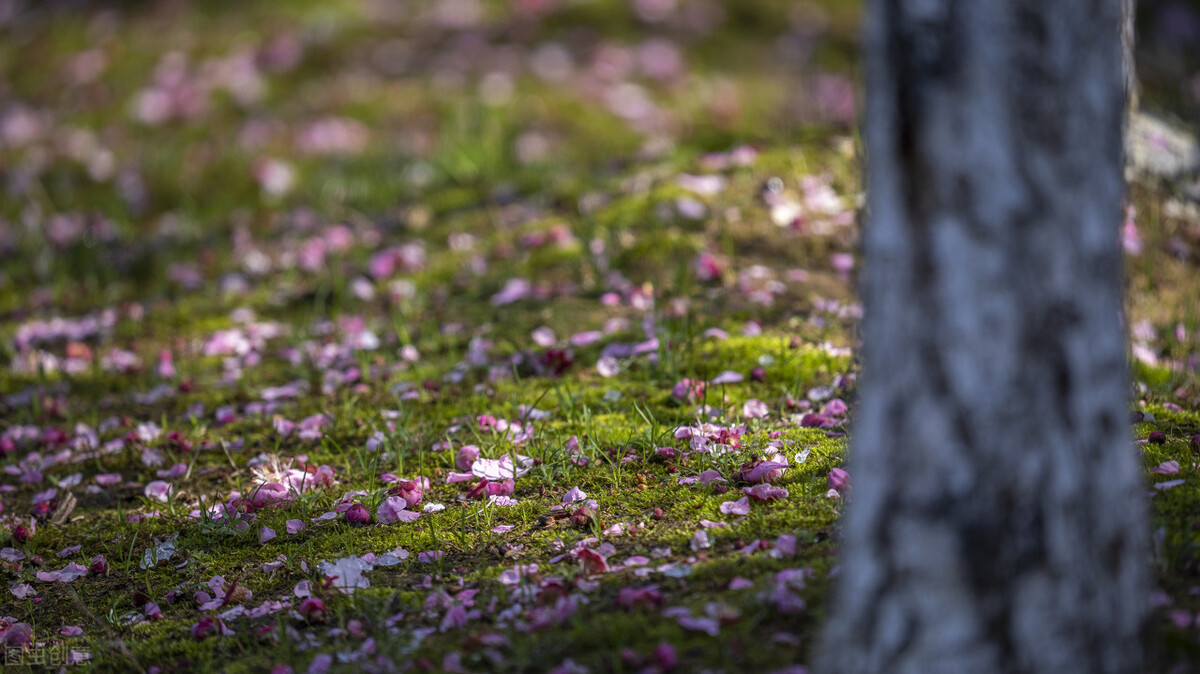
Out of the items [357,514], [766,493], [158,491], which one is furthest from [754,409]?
[158,491]

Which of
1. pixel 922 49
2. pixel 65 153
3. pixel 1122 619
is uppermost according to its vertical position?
pixel 65 153

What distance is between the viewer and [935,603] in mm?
1886

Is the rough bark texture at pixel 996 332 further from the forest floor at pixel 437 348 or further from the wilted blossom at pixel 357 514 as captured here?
the wilted blossom at pixel 357 514

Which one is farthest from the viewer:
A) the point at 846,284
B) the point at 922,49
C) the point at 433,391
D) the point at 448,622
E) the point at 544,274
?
the point at 544,274

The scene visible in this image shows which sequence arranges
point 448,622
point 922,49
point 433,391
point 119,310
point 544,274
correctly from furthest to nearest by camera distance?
1. point 119,310
2. point 544,274
3. point 433,391
4. point 448,622
5. point 922,49

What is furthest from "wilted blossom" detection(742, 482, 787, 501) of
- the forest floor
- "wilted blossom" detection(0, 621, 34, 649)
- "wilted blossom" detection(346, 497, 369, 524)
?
"wilted blossom" detection(0, 621, 34, 649)

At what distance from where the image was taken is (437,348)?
4965 millimetres

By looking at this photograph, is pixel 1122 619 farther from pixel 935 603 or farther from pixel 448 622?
pixel 448 622

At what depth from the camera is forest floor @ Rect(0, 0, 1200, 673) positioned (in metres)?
2.79

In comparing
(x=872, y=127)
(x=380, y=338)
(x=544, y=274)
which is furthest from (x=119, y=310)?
(x=872, y=127)

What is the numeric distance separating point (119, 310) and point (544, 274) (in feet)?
9.37

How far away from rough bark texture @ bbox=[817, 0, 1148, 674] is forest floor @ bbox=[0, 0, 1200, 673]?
46cm

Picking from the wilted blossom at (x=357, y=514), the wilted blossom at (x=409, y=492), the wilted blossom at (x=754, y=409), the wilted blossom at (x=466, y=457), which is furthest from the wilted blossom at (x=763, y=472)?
the wilted blossom at (x=357, y=514)

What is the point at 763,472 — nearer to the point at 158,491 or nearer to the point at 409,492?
the point at 409,492
